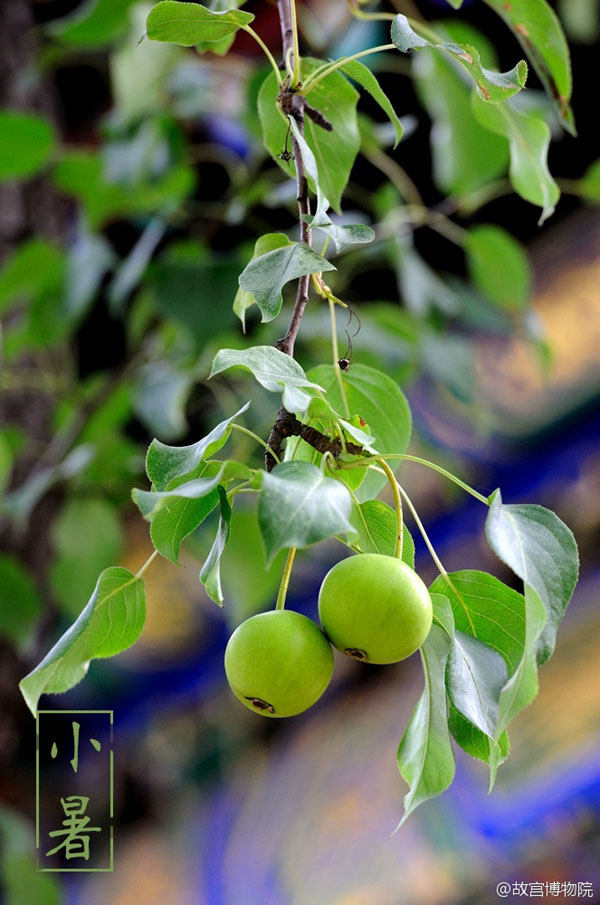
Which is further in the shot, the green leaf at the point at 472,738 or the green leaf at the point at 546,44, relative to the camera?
the green leaf at the point at 546,44

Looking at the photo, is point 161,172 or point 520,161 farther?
point 161,172

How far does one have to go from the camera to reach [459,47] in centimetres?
34

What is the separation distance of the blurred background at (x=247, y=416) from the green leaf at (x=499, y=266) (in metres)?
0.02

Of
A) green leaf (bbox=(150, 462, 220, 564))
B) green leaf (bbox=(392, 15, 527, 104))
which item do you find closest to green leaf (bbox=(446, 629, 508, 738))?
green leaf (bbox=(150, 462, 220, 564))

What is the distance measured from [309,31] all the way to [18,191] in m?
0.51

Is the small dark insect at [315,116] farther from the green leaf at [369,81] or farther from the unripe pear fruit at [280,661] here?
the unripe pear fruit at [280,661]

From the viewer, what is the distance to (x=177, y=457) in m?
0.32

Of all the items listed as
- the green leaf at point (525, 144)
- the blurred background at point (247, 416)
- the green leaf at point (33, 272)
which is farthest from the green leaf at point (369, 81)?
the green leaf at point (33, 272)

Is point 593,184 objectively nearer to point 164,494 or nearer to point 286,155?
point 286,155

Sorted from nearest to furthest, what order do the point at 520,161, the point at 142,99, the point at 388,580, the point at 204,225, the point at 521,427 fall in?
the point at 388,580 → the point at 520,161 → the point at 142,99 → the point at 204,225 → the point at 521,427

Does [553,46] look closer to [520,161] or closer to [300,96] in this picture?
[520,161]

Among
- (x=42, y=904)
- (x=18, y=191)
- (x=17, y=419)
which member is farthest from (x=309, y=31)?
(x=42, y=904)

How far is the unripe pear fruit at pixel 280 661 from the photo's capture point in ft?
0.98

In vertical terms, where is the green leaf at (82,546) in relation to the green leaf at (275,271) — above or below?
below
